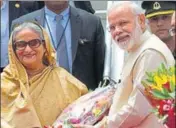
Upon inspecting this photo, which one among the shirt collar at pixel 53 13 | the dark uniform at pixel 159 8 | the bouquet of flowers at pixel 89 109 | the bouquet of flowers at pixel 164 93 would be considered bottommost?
the bouquet of flowers at pixel 89 109

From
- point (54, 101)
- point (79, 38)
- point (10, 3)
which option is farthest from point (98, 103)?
point (10, 3)

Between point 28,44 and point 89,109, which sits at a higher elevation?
point 28,44

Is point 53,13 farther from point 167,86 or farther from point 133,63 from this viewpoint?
point 167,86

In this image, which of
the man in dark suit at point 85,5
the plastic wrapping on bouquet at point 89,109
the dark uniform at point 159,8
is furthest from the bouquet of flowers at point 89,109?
the man in dark suit at point 85,5

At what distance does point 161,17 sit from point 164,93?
163cm

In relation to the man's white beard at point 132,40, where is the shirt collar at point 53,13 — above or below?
above

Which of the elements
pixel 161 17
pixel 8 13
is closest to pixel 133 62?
pixel 161 17

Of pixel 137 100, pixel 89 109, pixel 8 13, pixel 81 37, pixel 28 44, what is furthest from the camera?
pixel 8 13

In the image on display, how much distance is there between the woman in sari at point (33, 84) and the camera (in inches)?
132

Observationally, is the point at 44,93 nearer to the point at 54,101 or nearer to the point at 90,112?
the point at 54,101

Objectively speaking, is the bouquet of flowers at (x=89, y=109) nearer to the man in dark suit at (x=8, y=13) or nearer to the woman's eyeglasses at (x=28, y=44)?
the woman's eyeglasses at (x=28, y=44)

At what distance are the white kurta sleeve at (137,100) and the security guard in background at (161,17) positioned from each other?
0.61 meters

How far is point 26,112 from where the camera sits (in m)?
3.34

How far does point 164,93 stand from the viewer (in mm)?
1979
